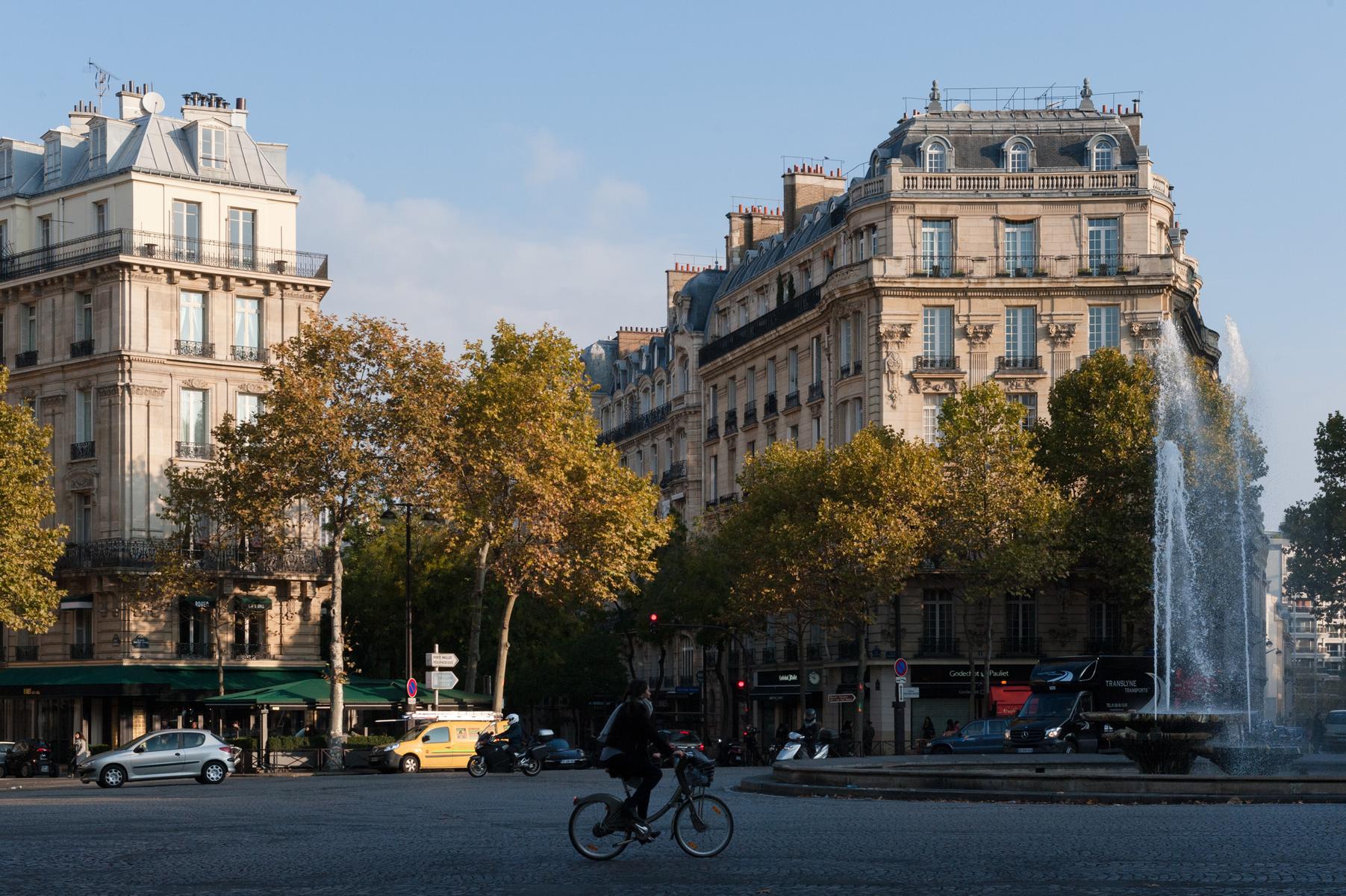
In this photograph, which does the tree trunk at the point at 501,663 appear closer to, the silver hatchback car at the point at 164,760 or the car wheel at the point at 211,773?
the silver hatchback car at the point at 164,760

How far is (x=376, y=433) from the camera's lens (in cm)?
5297

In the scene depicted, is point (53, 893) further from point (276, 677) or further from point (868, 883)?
point (276, 677)

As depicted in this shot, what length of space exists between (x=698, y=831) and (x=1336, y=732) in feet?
106

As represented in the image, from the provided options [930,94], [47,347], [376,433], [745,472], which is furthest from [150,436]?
[930,94]

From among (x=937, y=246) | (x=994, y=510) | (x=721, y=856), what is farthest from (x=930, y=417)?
(x=721, y=856)

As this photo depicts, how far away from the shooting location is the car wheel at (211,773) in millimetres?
42469

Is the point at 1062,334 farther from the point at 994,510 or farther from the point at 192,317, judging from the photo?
the point at 192,317

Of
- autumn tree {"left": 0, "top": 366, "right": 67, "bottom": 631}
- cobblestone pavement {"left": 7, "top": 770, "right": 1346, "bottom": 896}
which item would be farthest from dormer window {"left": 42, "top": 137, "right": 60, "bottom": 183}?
cobblestone pavement {"left": 7, "top": 770, "right": 1346, "bottom": 896}

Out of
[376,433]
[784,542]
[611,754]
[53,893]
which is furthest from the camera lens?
[784,542]

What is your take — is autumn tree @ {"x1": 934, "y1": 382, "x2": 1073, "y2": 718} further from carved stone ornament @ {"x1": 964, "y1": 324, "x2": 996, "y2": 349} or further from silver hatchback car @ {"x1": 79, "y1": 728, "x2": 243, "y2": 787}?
silver hatchback car @ {"x1": 79, "y1": 728, "x2": 243, "y2": 787}

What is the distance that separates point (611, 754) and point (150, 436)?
4585cm

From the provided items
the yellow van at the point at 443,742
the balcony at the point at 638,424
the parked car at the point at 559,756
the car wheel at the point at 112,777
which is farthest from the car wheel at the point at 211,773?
the balcony at the point at 638,424

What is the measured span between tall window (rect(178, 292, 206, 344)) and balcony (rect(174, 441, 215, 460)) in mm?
3325

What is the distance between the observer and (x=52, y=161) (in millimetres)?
65562
